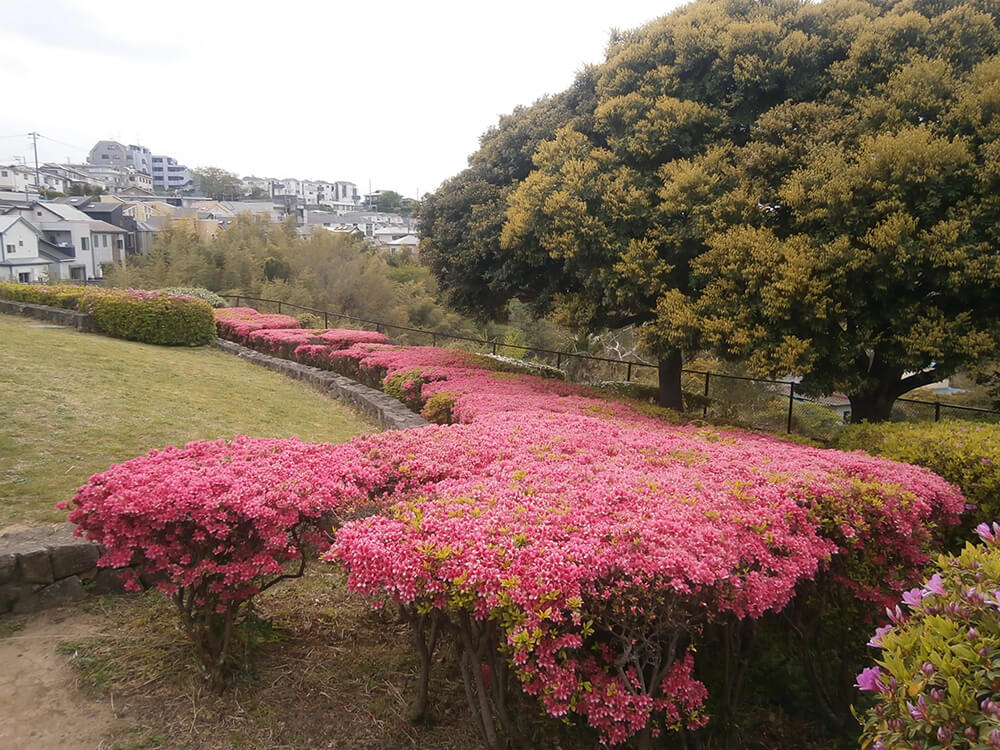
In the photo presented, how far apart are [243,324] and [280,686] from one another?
40.4ft

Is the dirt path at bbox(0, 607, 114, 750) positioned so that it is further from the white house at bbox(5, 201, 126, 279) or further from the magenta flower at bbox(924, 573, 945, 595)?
the white house at bbox(5, 201, 126, 279)

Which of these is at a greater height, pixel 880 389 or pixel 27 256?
pixel 27 256

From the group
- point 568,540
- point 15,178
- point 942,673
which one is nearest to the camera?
point 942,673

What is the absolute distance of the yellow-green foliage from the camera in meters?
4.22

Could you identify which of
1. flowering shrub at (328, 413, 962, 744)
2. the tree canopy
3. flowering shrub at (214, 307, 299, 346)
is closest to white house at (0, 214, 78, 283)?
flowering shrub at (214, 307, 299, 346)

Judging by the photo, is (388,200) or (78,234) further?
(388,200)

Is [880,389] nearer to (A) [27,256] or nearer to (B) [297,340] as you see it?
(B) [297,340]

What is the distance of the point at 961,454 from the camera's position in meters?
4.36

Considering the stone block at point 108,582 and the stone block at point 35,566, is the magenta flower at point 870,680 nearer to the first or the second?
the stone block at point 108,582

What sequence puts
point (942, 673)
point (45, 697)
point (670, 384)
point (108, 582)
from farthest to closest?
point (670, 384)
point (108, 582)
point (45, 697)
point (942, 673)

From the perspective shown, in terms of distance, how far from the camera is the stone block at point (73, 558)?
3738mm

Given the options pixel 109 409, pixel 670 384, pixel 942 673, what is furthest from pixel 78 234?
pixel 942 673

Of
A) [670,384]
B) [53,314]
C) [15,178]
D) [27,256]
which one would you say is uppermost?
[15,178]

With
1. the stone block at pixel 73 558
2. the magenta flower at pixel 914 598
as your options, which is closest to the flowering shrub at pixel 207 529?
the stone block at pixel 73 558
